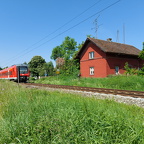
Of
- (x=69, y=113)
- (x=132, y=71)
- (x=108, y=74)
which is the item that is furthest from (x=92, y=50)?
(x=69, y=113)

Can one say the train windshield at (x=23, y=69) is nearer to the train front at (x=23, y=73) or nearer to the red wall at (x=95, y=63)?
the train front at (x=23, y=73)

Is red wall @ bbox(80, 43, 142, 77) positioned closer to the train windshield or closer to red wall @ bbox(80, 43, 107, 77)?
red wall @ bbox(80, 43, 107, 77)

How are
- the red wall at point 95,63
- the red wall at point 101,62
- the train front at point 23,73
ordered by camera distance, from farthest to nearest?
the red wall at point 95,63
the red wall at point 101,62
the train front at point 23,73

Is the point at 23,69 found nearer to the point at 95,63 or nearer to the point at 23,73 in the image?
the point at 23,73

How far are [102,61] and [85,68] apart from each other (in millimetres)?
4301

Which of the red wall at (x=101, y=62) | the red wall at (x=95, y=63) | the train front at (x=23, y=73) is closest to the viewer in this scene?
the train front at (x=23, y=73)

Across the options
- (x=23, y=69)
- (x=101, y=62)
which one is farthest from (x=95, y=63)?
(x=23, y=69)

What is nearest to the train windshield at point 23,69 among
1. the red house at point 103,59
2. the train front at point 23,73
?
the train front at point 23,73

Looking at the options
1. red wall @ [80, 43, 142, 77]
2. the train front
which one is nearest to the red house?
red wall @ [80, 43, 142, 77]

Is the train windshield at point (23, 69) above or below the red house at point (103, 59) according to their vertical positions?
below

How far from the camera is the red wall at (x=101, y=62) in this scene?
20844 mm

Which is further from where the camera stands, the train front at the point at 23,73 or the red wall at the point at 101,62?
the red wall at the point at 101,62

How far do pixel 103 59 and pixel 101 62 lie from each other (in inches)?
25.2

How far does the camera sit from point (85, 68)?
24688 millimetres
